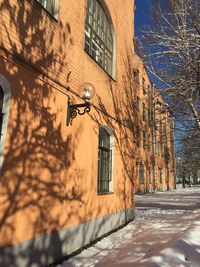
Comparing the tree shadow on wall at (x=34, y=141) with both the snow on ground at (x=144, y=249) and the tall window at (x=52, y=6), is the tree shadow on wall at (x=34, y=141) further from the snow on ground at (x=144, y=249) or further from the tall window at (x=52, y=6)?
the snow on ground at (x=144, y=249)

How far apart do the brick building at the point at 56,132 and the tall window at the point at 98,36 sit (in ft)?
0.10

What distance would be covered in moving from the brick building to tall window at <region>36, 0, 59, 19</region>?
0.02 m

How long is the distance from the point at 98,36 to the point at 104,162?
3830 millimetres

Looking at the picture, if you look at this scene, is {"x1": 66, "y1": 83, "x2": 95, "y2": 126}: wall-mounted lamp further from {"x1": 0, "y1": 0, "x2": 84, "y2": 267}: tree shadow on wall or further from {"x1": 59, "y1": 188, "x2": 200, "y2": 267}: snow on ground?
{"x1": 59, "y1": 188, "x2": 200, "y2": 267}: snow on ground

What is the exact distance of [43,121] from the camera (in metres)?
5.71

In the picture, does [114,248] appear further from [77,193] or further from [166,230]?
[166,230]

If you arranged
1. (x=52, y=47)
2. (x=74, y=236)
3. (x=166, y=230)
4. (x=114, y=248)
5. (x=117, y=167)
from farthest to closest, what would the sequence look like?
(x=117, y=167)
(x=166, y=230)
(x=114, y=248)
(x=74, y=236)
(x=52, y=47)

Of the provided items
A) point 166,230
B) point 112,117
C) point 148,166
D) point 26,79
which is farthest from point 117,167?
point 148,166

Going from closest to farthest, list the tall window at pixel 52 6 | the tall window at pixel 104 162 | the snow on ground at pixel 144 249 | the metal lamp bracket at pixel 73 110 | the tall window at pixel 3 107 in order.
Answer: the tall window at pixel 3 107 < the snow on ground at pixel 144 249 < the tall window at pixel 52 6 < the metal lamp bracket at pixel 73 110 < the tall window at pixel 104 162

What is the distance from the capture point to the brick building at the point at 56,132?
15.8ft

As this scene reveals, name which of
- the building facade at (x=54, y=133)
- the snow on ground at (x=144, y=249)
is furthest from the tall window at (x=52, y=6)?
the snow on ground at (x=144, y=249)

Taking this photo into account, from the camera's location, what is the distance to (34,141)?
5391 mm

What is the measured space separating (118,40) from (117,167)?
4525mm

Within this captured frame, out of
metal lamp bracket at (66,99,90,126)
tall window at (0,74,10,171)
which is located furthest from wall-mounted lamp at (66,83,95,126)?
tall window at (0,74,10,171)
